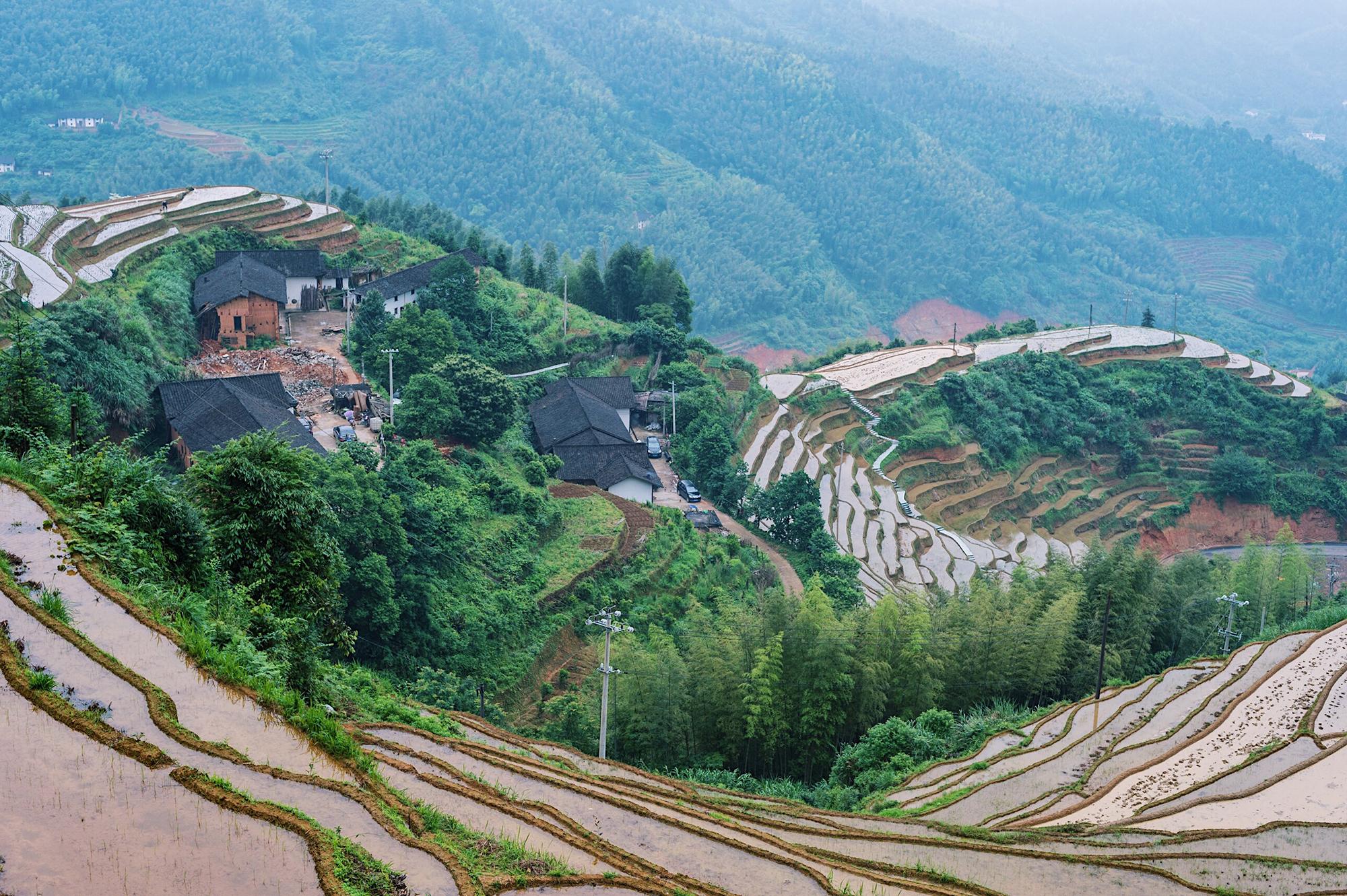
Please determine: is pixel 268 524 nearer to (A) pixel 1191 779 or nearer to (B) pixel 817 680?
(B) pixel 817 680

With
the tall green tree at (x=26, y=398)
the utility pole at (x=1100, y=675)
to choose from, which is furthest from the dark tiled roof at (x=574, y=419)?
the tall green tree at (x=26, y=398)

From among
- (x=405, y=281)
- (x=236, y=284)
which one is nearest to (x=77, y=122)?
(x=405, y=281)

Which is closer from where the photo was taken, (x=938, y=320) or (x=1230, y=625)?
(x=1230, y=625)

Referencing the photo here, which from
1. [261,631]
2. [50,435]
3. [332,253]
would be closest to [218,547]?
[261,631]

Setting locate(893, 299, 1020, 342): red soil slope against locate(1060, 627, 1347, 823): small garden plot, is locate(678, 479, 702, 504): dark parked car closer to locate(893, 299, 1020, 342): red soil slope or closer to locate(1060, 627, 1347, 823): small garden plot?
locate(1060, 627, 1347, 823): small garden plot

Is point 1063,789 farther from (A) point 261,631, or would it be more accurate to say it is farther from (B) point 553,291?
(B) point 553,291

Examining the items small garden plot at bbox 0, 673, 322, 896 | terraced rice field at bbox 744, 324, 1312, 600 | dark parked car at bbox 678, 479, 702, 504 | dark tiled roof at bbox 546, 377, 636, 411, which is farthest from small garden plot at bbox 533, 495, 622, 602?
small garden plot at bbox 0, 673, 322, 896
